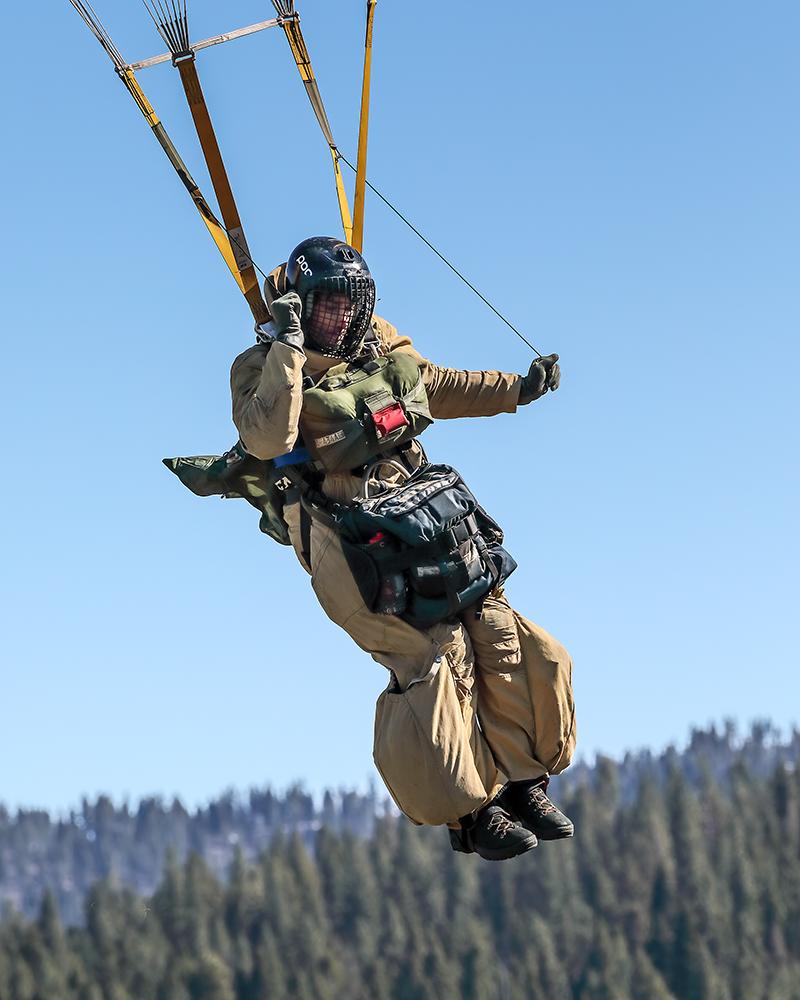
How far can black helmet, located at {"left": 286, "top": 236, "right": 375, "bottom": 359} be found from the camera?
446 inches

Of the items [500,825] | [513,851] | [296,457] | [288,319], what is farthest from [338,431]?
[513,851]

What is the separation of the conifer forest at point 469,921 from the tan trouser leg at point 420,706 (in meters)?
84.0

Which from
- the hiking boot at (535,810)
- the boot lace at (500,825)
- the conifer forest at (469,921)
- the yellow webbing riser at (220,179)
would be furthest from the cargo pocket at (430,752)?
the conifer forest at (469,921)

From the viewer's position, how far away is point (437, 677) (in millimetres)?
11320

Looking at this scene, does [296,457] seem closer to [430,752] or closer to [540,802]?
[430,752]

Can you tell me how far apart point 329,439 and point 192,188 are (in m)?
1.40

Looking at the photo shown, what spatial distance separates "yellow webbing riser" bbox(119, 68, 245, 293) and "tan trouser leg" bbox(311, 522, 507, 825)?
1.40 metres

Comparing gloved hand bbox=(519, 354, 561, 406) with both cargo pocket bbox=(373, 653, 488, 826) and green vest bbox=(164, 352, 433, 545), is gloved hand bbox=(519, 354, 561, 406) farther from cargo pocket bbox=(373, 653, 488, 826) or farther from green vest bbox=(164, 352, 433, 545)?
cargo pocket bbox=(373, 653, 488, 826)

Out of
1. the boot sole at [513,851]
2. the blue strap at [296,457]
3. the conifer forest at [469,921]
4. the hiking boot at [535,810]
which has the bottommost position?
the boot sole at [513,851]

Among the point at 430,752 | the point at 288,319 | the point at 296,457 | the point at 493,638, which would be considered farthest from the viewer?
the point at 493,638

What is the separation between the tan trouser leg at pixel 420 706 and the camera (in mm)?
11211

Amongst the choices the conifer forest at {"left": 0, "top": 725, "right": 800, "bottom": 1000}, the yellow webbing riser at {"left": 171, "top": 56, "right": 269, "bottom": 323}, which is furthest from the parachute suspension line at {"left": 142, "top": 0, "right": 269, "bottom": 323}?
the conifer forest at {"left": 0, "top": 725, "right": 800, "bottom": 1000}

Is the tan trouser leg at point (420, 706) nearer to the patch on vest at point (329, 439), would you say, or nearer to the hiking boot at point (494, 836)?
the hiking boot at point (494, 836)

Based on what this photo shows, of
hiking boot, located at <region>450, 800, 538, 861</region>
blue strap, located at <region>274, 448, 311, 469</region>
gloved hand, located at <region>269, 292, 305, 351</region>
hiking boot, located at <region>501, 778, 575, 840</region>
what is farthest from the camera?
hiking boot, located at <region>501, 778, 575, 840</region>
